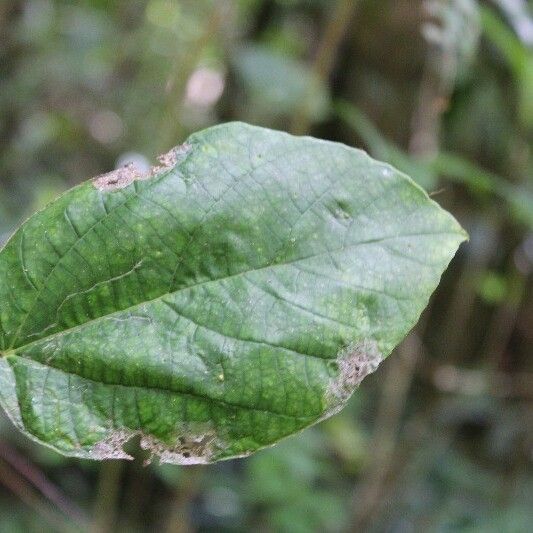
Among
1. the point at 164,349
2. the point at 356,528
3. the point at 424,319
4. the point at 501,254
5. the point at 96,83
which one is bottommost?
the point at 356,528

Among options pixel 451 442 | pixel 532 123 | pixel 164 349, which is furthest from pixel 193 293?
pixel 451 442

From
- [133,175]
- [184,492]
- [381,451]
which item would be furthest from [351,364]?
[381,451]

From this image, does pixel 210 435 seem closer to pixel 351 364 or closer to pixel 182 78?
pixel 351 364

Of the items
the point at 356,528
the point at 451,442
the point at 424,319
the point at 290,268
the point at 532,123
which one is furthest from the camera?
the point at 451,442

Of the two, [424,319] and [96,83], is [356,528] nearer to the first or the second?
[424,319]

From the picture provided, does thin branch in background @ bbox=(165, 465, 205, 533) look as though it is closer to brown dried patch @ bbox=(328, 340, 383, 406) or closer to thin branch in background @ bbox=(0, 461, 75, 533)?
thin branch in background @ bbox=(0, 461, 75, 533)

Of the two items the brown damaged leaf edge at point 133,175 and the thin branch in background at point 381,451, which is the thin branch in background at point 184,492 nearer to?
the thin branch in background at point 381,451

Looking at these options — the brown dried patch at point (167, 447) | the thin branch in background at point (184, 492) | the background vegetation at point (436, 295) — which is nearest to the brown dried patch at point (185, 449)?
the brown dried patch at point (167, 447)
